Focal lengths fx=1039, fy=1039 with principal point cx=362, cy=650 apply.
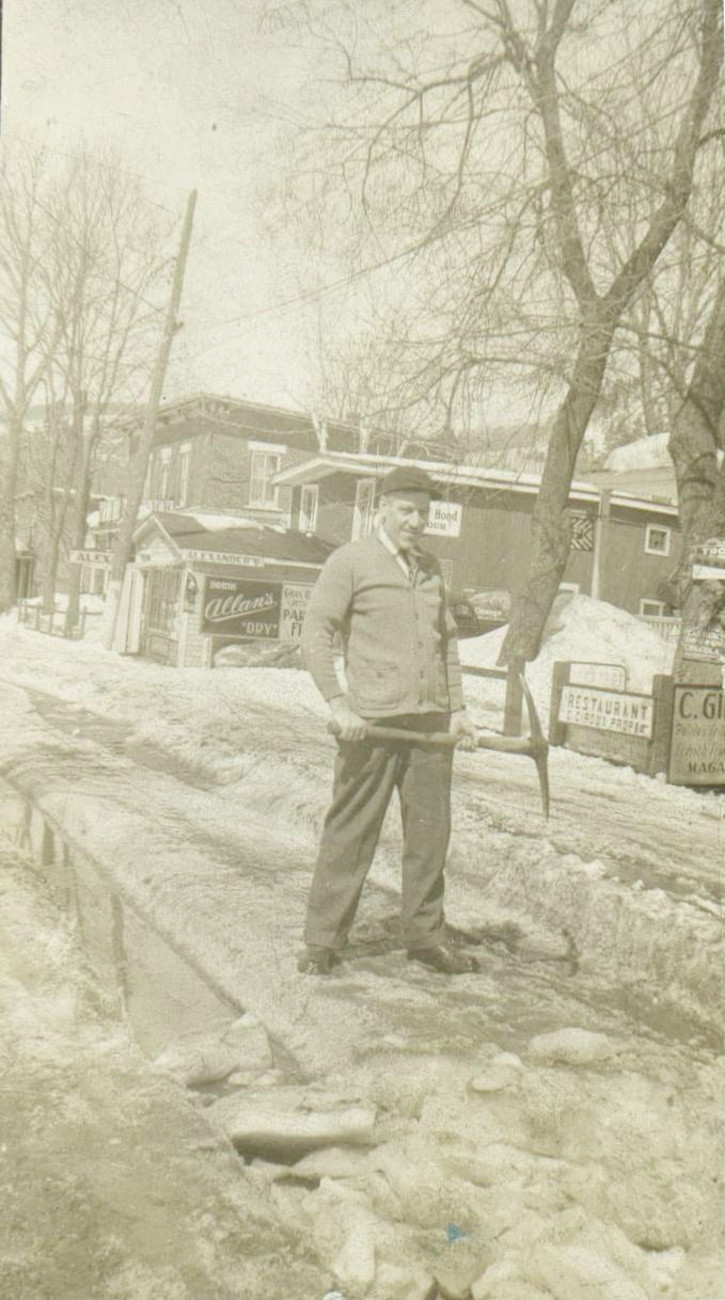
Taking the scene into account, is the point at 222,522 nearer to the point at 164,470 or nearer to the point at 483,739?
the point at 164,470

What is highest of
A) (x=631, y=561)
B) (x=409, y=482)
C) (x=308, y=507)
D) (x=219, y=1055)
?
(x=308, y=507)

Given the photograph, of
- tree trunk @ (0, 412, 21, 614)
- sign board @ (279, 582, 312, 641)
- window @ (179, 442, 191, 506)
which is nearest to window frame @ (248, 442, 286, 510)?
window @ (179, 442, 191, 506)

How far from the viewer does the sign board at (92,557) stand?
22.1m

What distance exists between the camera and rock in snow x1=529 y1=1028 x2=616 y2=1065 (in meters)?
3.24

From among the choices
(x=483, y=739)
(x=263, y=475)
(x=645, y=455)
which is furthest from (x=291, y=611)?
(x=483, y=739)

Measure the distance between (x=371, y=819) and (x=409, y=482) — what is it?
4.19 feet

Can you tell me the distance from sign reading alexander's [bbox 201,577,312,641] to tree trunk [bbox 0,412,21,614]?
26.2ft

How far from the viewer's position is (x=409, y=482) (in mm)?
3736

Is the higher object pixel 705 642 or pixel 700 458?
pixel 700 458

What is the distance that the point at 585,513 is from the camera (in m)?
15.6

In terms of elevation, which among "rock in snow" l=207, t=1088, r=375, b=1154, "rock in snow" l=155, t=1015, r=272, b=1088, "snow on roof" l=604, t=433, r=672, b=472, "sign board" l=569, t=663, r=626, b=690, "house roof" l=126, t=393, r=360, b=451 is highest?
"house roof" l=126, t=393, r=360, b=451

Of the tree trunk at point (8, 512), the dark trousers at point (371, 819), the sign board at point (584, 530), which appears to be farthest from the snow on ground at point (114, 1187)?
the tree trunk at point (8, 512)

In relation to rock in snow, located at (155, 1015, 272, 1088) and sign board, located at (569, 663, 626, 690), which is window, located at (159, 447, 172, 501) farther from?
rock in snow, located at (155, 1015, 272, 1088)

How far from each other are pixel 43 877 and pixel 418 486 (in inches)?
118
